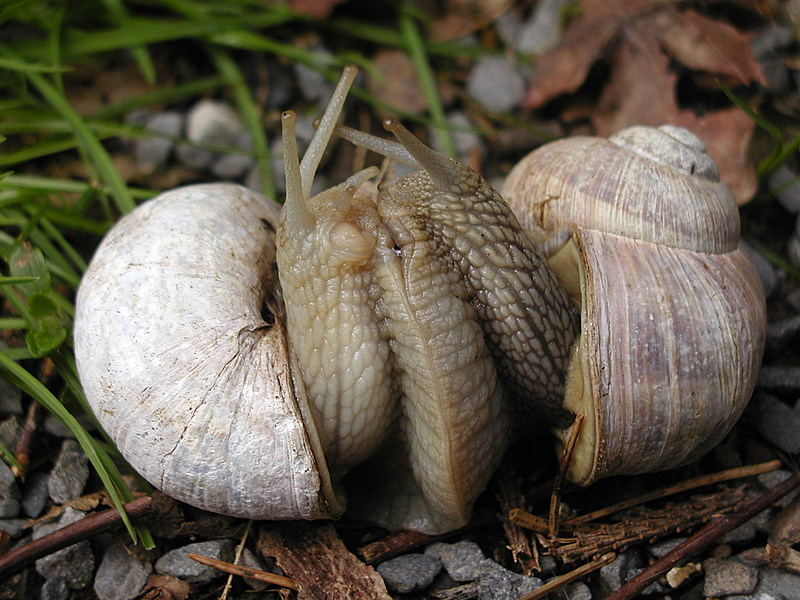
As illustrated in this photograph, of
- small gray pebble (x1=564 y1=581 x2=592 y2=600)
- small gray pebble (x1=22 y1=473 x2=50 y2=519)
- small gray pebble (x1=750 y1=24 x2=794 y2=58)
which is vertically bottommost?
small gray pebble (x1=564 y1=581 x2=592 y2=600)

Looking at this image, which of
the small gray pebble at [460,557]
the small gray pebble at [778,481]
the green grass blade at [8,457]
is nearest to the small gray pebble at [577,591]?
the small gray pebble at [460,557]

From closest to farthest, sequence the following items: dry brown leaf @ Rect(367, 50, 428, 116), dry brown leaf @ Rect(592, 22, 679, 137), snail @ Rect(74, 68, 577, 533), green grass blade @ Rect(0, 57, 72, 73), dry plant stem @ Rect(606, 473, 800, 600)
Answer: snail @ Rect(74, 68, 577, 533) < dry plant stem @ Rect(606, 473, 800, 600) < green grass blade @ Rect(0, 57, 72, 73) < dry brown leaf @ Rect(592, 22, 679, 137) < dry brown leaf @ Rect(367, 50, 428, 116)

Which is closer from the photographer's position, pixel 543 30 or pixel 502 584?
pixel 502 584

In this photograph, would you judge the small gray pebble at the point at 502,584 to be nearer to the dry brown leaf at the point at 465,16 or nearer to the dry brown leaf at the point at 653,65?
the dry brown leaf at the point at 653,65

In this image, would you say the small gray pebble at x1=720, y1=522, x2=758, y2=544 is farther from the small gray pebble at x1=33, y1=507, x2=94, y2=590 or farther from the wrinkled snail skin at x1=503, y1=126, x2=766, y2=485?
the small gray pebble at x1=33, y1=507, x2=94, y2=590

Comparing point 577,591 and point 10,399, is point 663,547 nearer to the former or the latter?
point 577,591

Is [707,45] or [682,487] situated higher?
[707,45]

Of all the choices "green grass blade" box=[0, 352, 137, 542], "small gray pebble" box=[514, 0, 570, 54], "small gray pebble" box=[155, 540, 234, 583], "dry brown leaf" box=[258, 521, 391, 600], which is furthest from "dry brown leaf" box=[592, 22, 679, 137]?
"green grass blade" box=[0, 352, 137, 542]

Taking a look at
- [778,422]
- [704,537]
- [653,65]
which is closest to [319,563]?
[704,537]
